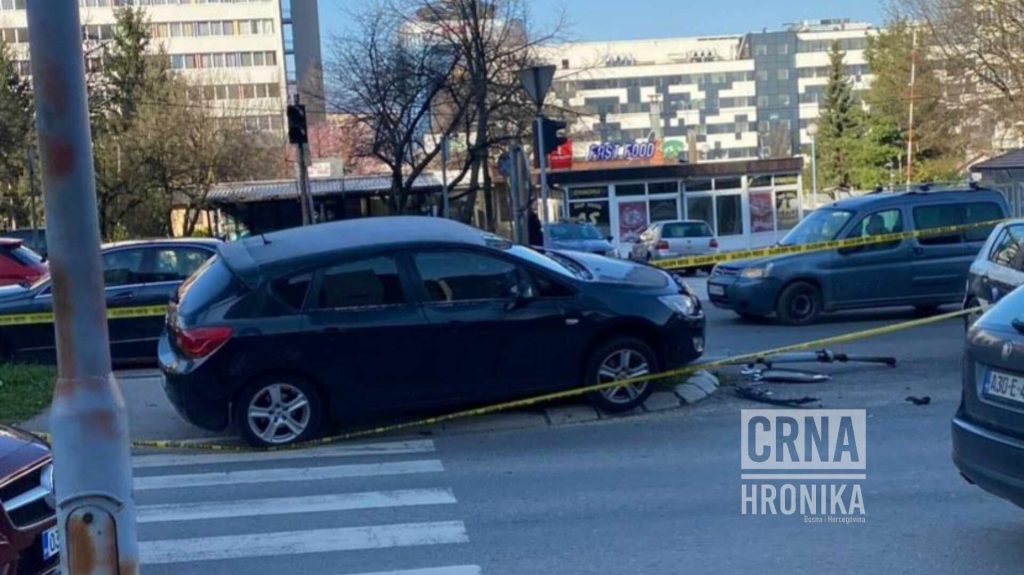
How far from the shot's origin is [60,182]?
3.03m

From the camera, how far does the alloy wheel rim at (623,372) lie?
32.3 feet

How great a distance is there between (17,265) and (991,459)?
1485cm

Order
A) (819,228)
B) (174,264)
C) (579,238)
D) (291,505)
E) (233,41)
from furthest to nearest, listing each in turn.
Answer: (233,41)
(579,238)
(819,228)
(174,264)
(291,505)

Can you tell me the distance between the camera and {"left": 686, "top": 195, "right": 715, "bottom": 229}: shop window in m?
42.1

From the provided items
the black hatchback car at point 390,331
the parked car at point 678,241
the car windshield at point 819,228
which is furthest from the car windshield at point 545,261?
the parked car at point 678,241

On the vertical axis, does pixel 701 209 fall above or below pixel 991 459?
below

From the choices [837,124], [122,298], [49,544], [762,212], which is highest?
[837,124]

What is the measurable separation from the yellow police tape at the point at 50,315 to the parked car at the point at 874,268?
7625 millimetres

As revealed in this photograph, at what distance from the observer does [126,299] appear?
13938mm

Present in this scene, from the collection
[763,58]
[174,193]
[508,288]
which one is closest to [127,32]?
[174,193]

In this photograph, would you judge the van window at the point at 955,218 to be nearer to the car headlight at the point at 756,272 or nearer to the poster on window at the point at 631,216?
the car headlight at the point at 756,272

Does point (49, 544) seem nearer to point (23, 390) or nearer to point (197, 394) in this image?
point (197, 394)

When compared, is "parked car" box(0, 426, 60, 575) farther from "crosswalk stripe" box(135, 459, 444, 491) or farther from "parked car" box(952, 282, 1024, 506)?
"parked car" box(952, 282, 1024, 506)

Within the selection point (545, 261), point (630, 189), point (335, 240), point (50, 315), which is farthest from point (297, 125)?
point (630, 189)
